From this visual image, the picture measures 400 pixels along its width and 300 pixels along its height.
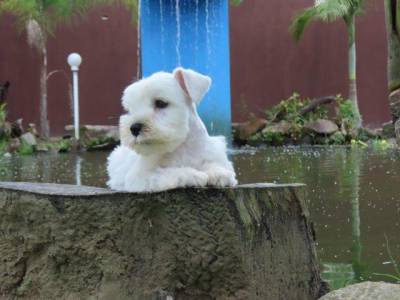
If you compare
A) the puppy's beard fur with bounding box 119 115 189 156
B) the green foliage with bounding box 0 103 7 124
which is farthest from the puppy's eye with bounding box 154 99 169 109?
the green foliage with bounding box 0 103 7 124

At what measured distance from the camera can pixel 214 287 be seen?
123 inches

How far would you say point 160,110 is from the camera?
298cm

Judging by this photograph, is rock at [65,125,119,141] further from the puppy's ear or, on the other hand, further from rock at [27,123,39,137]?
the puppy's ear

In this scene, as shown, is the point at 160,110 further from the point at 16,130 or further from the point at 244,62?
the point at 244,62

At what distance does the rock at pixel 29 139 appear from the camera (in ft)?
49.7

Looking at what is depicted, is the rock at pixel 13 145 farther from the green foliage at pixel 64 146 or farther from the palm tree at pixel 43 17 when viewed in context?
the palm tree at pixel 43 17

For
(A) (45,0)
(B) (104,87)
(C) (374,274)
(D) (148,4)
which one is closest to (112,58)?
(B) (104,87)

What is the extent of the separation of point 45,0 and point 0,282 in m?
13.9

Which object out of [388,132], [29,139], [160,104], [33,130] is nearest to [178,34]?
[29,139]

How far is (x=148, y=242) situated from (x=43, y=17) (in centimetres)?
1433

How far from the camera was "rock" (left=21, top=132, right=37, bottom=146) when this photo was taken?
15141mm

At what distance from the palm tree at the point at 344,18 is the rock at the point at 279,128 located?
1.57 meters

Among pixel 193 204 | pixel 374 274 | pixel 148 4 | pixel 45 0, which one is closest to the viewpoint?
pixel 193 204

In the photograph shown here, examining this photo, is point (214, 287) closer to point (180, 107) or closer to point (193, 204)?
point (193, 204)
